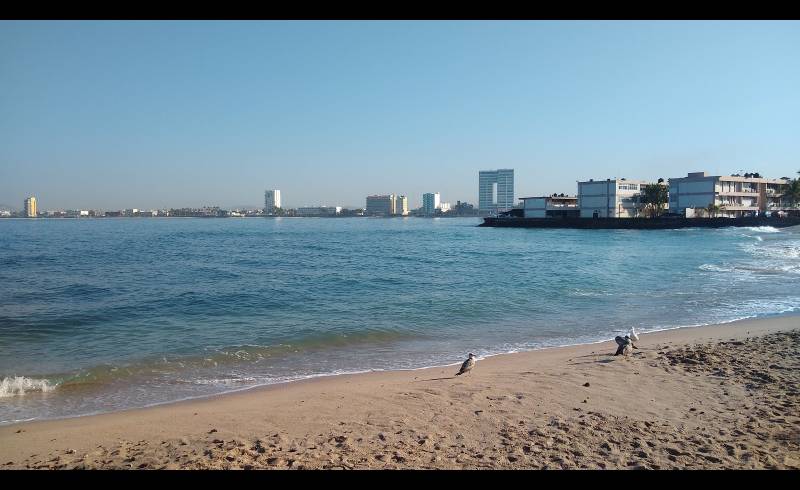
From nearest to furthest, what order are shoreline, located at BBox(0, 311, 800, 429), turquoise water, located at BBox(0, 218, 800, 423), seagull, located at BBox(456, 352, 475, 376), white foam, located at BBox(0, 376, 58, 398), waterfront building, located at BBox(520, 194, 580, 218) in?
shoreline, located at BBox(0, 311, 800, 429), white foam, located at BBox(0, 376, 58, 398), seagull, located at BBox(456, 352, 475, 376), turquoise water, located at BBox(0, 218, 800, 423), waterfront building, located at BBox(520, 194, 580, 218)

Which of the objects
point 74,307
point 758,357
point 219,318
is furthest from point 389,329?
point 74,307

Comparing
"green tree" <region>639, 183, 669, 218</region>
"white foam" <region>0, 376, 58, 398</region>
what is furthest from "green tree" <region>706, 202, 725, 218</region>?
"white foam" <region>0, 376, 58, 398</region>

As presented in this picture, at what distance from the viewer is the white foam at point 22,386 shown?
8523 mm

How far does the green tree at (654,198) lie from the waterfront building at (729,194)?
3448 mm

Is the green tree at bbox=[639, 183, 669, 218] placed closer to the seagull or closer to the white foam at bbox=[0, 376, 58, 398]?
the seagull

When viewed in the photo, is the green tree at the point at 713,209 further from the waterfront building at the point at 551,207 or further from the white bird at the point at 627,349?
the white bird at the point at 627,349

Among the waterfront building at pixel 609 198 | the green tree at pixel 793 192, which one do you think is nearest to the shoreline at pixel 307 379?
the waterfront building at pixel 609 198

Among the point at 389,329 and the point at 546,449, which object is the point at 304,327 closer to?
the point at 389,329

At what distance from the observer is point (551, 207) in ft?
325

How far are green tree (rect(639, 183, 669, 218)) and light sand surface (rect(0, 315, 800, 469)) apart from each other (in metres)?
90.1

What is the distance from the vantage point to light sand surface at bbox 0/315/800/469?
203 inches

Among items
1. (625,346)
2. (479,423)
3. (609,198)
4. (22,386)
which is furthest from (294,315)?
(609,198)
